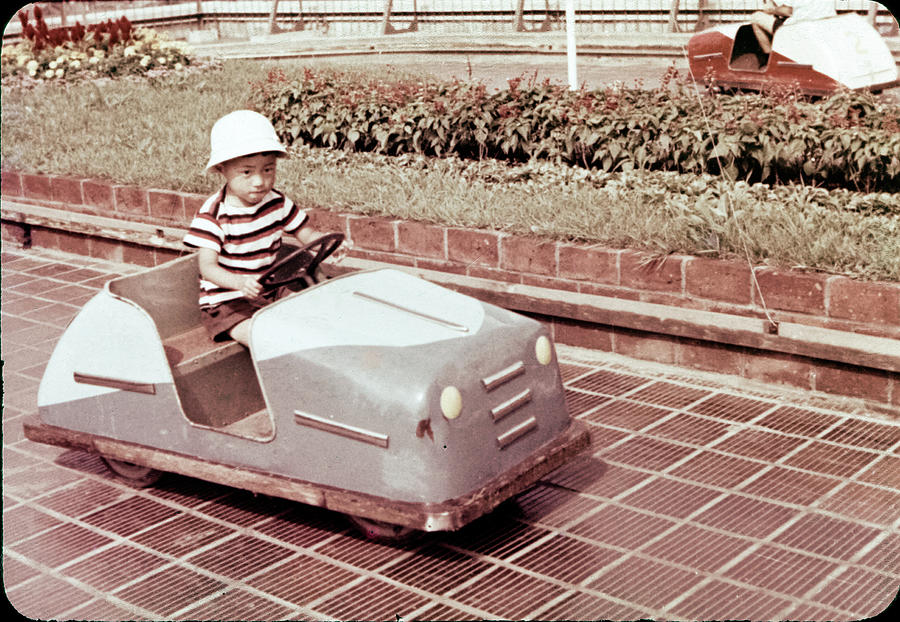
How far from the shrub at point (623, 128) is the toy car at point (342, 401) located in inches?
112

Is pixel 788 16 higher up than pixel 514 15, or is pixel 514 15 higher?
pixel 514 15

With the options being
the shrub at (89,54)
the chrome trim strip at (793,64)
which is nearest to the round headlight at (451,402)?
the chrome trim strip at (793,64)

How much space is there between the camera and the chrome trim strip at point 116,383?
4105 mm

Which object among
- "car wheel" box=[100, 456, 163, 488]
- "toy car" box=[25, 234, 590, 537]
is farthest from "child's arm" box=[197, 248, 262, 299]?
"car wheel" box=[100, 456, 163, 488]

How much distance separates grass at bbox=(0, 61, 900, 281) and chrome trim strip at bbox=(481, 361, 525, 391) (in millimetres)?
1832

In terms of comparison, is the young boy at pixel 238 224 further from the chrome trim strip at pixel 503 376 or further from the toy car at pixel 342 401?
the chrome trim strip at pixel 503 376

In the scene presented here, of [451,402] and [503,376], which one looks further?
[503,376]

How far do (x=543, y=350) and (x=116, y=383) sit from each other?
1.57 meters

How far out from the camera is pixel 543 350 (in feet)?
12.8

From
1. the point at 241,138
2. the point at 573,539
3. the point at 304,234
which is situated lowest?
the point at 573,539

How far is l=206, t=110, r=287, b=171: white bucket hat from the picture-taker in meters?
4.16

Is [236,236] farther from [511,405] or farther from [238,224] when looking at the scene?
[511,405]

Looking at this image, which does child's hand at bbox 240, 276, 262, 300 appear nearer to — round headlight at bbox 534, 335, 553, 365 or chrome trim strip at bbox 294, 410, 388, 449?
chrome trim strip at bbox 294, 410, 388, 449

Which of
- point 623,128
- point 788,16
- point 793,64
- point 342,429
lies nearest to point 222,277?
point 342,429
